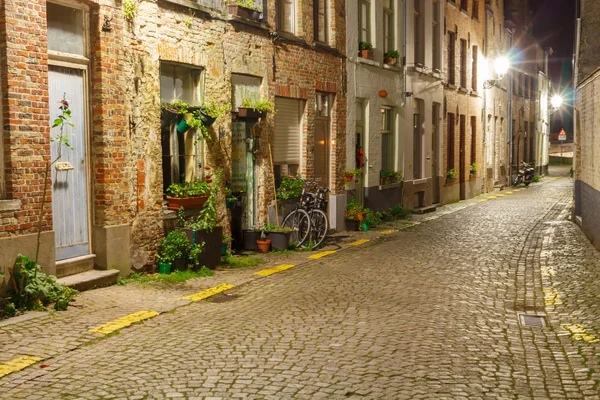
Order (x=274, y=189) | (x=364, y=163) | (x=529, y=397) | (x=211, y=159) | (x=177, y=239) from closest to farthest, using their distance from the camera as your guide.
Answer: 1. (x=529, y=397)
2. (x=177, y=239)
3. (x=211, y=159)
4. (x=274, y=189)
5. (x=364, y=163)

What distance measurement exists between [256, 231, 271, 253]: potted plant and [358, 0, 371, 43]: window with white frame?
6.88 m

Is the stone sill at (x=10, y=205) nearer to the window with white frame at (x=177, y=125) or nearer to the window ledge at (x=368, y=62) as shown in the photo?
the window with white frame at (x=177, y=125)

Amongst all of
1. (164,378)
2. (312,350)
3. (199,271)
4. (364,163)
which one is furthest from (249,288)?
(364,163)

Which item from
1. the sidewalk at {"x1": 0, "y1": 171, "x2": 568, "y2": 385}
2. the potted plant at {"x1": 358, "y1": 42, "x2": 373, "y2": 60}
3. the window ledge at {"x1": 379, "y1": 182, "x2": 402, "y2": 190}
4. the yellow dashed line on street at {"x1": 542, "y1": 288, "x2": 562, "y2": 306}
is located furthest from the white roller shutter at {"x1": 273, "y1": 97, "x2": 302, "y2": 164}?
the yellow dashed line on street at {"x1": 542, "y1": 288, "x2": 562, "y2": 306}

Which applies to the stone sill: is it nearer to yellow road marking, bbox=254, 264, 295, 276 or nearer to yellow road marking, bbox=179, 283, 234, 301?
yellow road marking, bbox=179, 283, 234, 301

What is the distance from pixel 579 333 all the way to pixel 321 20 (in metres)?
9.92

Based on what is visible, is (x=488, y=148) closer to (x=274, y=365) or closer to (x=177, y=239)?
(x=177, y=239)

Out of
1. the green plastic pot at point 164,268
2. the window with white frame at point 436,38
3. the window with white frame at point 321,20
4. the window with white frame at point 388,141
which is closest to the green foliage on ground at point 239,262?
the green plastic pot at point 164,268

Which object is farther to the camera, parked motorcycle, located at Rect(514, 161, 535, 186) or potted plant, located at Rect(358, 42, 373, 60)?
parked motorcycle, located at Rect(514, 161, 535, 186)

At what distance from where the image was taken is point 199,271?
32.3 feet

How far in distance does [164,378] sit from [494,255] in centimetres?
789

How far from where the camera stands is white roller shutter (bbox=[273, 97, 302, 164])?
43.7 ft

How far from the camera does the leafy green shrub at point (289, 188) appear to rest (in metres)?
13.2

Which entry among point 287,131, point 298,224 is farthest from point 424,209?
point 298,224
